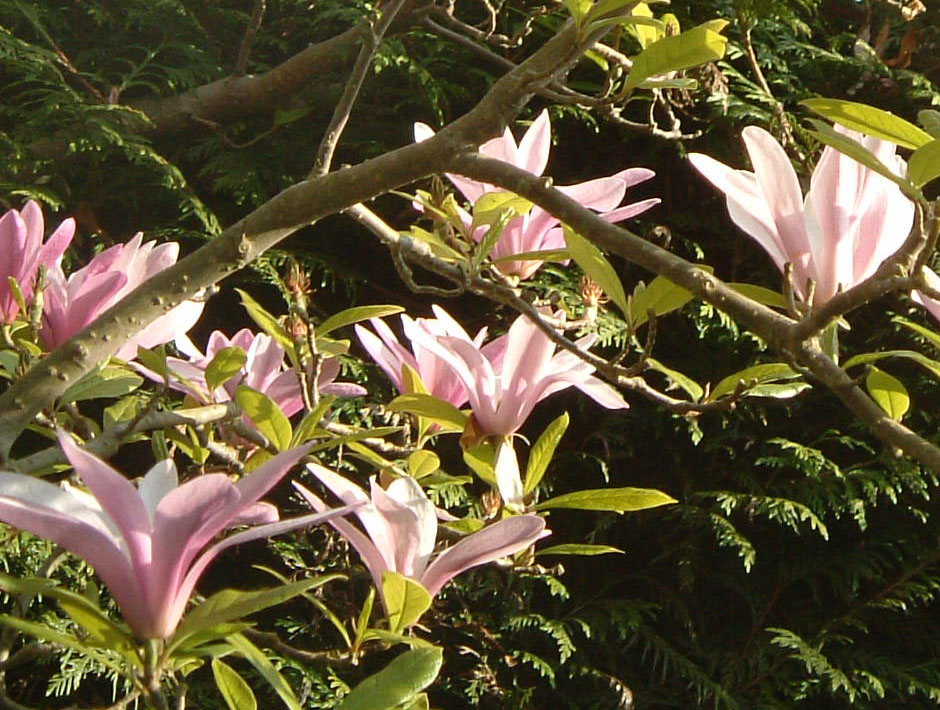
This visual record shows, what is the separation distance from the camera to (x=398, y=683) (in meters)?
0.58

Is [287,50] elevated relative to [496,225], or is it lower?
lower

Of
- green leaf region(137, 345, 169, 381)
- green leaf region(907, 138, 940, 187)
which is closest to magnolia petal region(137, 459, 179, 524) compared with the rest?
green leaf region(137, 345, 169, 381)

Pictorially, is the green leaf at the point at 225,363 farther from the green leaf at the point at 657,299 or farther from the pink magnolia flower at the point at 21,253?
the green leaf at the point at 657,299

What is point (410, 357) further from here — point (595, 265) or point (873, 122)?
point (873, 122)

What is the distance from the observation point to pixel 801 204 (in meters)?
0.67

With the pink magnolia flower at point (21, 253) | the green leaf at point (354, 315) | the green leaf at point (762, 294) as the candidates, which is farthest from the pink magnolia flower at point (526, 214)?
the pink magnolia flower at point (21, 253)

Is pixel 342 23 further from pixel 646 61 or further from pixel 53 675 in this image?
pixel 646 61

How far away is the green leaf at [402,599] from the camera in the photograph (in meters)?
0.65

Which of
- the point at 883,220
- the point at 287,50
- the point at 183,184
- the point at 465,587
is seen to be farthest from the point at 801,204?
the point at 287,50

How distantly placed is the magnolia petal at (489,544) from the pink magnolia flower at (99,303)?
311 millimetres

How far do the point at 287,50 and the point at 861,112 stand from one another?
1700 millimetres

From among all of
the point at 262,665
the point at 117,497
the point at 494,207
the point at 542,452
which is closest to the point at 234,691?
the point at 262,665

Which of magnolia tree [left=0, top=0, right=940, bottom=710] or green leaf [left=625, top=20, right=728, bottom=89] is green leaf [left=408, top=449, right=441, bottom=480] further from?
green leaf [left=625, top=20, right=728, bottom=89]

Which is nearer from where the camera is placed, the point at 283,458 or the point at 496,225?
the point at 283,458
